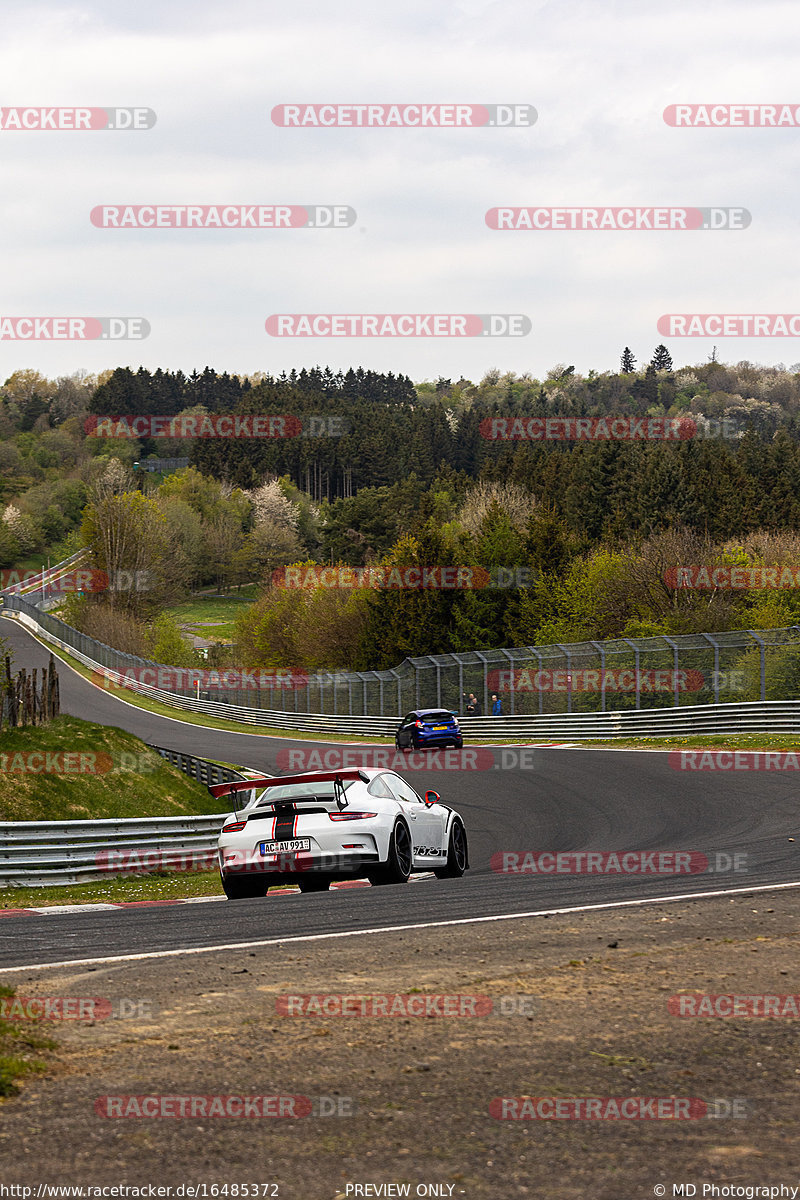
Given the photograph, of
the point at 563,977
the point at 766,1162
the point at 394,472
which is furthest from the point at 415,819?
the point at 394,472

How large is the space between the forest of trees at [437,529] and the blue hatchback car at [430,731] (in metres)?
11.5

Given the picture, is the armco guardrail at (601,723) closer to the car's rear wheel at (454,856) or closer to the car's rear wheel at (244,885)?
the car's rear wheel at (454,856)

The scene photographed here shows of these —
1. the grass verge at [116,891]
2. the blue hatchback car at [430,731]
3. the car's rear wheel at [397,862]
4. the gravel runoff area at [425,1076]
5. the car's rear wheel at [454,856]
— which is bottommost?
the blue hatchback car at [430,731]

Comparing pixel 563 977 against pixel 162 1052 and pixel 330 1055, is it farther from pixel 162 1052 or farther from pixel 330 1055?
pixel 162 1052

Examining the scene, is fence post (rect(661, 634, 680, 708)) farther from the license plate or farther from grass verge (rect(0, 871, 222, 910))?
the license plate

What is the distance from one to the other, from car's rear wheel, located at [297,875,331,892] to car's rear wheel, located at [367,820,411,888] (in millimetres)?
423

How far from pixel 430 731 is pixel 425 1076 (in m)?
32.6

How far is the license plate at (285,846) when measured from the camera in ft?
39.4

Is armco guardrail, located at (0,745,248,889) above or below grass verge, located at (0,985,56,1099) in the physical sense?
below

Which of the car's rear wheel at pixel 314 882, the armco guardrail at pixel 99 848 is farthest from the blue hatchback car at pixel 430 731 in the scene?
the car's rear wheel at pixel 314 882

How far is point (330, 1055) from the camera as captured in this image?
5.54 m

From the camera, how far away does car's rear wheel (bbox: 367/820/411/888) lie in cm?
1238

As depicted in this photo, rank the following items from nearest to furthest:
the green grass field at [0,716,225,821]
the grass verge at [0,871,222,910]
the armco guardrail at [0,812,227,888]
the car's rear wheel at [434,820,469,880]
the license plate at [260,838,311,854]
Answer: the license plate at [260,838,311,854], the grass verge at [0,871,222,910], the car's rear wheel at [434,820,469,880], the armco guardrail at [0,812,227,888], the green grass field at [0,716,225,821]

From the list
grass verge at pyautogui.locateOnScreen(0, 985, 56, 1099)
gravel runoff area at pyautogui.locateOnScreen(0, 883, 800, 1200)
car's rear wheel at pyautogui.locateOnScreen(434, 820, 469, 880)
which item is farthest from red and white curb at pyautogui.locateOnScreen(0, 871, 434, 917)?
grass verge at pyautogui.locateOnScreen(0, 985, 56, 1099)
